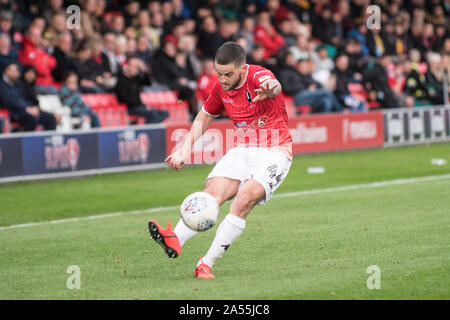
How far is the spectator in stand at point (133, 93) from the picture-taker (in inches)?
751

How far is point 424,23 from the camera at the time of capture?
30.3m

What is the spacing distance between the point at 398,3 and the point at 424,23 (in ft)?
5.36

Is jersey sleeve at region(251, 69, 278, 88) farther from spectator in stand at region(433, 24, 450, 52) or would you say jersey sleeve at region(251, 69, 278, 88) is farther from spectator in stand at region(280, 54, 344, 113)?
spectator in stand at region(433, 24, 450, 52)

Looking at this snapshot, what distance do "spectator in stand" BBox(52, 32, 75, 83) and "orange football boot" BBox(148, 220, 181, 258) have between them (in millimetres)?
11299

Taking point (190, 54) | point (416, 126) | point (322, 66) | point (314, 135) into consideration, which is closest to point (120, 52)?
point (190, 54)

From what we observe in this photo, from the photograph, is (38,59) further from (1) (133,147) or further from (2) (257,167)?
(2) (257,167)

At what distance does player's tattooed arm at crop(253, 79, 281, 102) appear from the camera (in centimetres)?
753

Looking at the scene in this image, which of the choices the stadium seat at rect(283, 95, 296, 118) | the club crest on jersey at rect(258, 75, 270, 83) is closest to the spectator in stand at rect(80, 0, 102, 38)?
the stadium seat at rect(283, 95, 296, 118)

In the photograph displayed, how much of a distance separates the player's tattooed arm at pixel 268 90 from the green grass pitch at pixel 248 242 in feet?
5.28

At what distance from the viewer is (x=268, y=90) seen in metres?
7.54

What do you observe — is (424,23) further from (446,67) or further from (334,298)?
(334,298)

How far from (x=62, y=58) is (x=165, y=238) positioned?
11.6m

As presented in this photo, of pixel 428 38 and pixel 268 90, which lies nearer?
pixel 268 90

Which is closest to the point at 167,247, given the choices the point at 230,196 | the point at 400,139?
the point at 230,196
